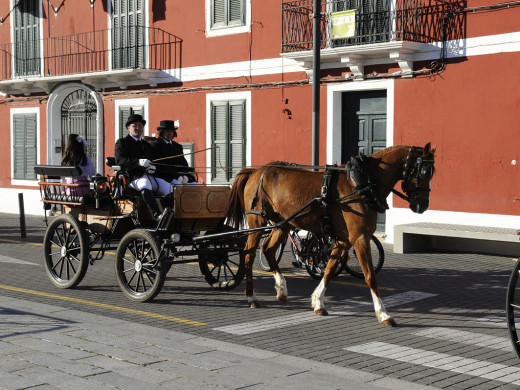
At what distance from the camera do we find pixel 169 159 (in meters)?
10.5

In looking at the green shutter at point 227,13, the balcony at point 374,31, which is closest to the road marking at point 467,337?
the balcony at point 374,31

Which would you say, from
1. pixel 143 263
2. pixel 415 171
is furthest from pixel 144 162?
pixel 415 171

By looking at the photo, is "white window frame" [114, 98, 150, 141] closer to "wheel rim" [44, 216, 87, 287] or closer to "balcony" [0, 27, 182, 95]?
"balcony" [0, 27, 182, 95]

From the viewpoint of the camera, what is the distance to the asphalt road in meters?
6.69

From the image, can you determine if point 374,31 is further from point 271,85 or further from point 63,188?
point 63,188

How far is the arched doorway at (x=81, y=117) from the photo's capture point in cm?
2162

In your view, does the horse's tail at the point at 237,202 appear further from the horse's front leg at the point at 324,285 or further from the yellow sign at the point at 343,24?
the yellow sign at the point at 343,24

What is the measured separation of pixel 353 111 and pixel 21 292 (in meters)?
8.64

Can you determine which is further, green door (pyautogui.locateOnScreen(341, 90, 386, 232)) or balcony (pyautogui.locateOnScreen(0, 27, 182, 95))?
balcony (pyautogui.locateOnScreen(0, 27, 182, 95))

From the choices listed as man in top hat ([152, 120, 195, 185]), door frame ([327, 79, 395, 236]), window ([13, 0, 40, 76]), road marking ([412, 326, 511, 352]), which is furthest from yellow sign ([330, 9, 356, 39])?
window ([13, 0, 40, 76])

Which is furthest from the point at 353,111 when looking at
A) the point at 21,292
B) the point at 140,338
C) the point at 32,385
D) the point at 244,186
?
the point at 32,385

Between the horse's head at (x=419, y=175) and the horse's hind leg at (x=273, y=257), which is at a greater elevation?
the horse's head at (x=419, y=175)

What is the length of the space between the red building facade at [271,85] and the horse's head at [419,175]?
5.97m

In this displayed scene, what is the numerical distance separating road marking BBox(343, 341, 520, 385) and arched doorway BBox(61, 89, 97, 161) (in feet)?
50.9
